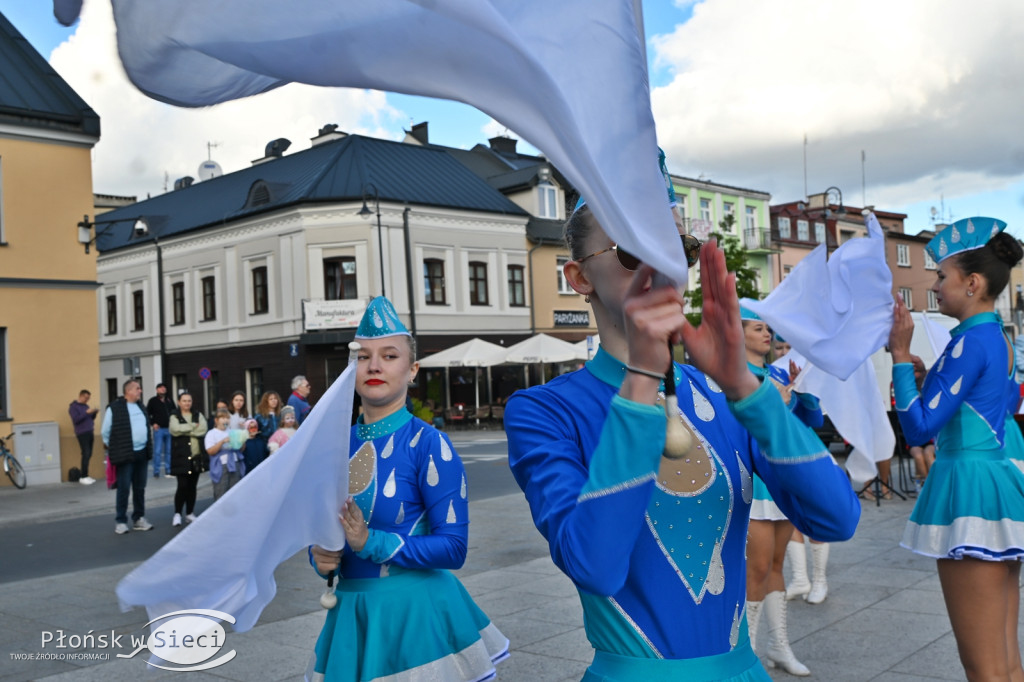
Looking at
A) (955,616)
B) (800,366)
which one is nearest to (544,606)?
(800,366)

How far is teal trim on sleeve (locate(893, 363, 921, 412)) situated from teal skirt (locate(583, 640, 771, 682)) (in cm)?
221

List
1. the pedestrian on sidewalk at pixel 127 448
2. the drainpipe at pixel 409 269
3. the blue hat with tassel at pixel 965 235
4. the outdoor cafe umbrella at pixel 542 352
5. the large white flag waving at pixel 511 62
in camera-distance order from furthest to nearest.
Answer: the drainpipe at pixel 409 269 → the outdoor cafe umbrella at pixel 542 352 → the pedestrian on sidewalk at pixel 127 448 → the blue hat with tassel at pixel 965 235 → the large white flag waving at pixel 511 62

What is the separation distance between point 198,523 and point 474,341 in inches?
1198

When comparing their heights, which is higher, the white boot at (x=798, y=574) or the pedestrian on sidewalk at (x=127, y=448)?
the pedestrian on sidewalk at (x=127, y=448)

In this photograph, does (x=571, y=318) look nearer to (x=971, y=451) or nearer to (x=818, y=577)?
(x=818, y=577)

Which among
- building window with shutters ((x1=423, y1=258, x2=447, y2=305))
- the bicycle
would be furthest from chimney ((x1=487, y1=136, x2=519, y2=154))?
the bicycle

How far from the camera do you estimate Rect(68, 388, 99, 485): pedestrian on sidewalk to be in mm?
19453

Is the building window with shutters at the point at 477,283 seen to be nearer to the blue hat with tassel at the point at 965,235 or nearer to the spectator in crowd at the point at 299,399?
the spectator in crowd at the point at 299,399

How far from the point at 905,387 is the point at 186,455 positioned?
35.4 feet

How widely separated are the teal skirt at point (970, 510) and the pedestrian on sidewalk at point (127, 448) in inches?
423

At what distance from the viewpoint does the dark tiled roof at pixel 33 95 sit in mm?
19875

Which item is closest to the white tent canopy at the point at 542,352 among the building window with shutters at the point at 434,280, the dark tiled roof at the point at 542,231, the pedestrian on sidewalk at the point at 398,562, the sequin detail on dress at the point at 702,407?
the building window with shutters at the point at 434,280

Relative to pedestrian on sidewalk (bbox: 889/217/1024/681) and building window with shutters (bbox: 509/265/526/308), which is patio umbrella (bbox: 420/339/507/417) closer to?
building window with shutters (bbox: 509/265/526/308)

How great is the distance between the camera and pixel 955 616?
12.3 ft
